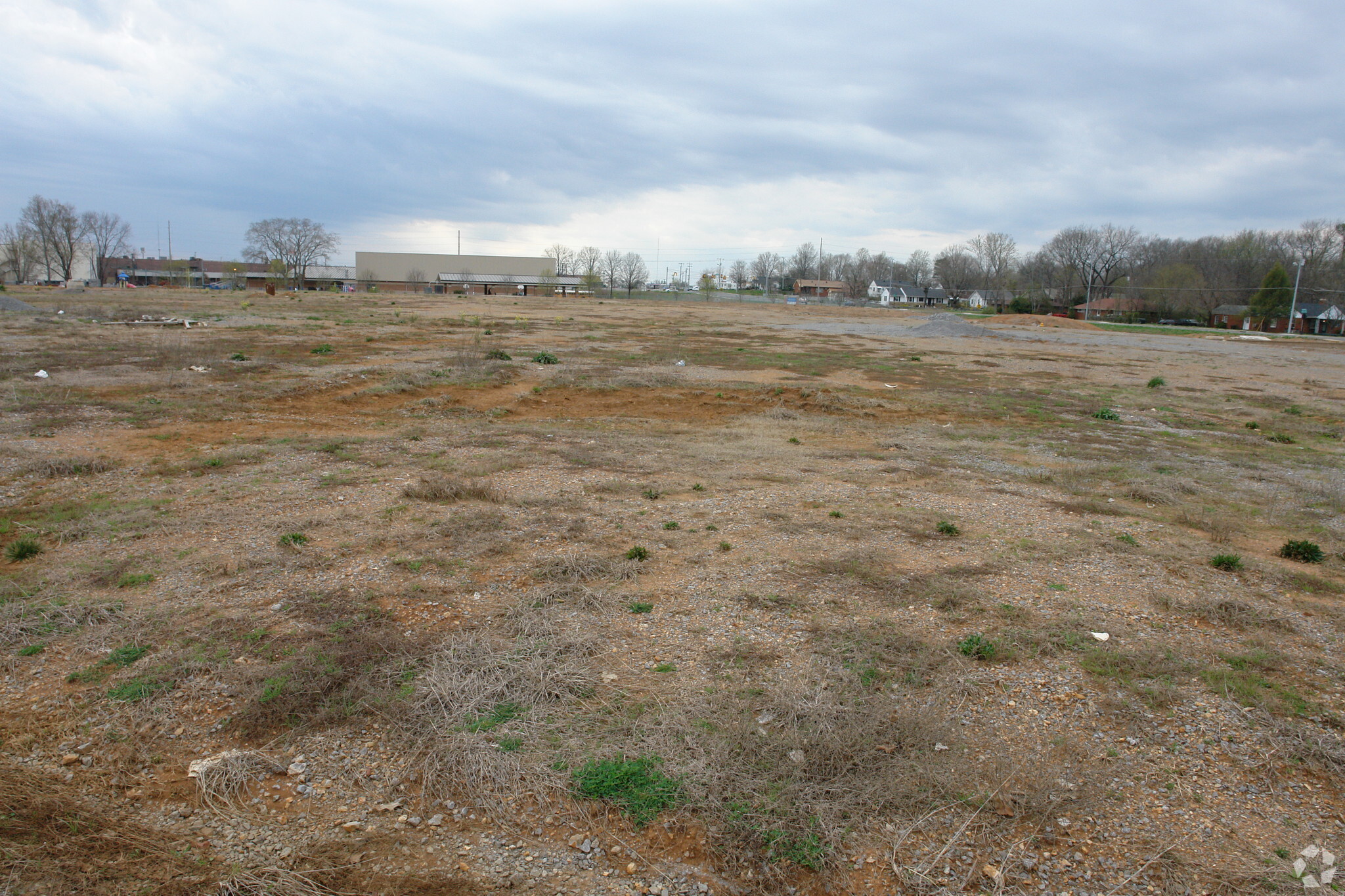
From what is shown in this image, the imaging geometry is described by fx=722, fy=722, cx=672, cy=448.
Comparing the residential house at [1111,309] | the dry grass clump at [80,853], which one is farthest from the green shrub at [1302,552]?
the residential house at [1111,309]

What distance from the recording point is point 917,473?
11.9 metres

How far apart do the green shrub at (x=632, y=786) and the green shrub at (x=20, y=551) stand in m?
6.32

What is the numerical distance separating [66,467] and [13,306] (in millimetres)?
40177

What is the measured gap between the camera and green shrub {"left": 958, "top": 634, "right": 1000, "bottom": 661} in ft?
19.3

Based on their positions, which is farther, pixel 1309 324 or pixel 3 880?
pixel 1309 324

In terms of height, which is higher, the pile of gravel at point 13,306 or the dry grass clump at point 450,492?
the pile of gravel at point 13,306

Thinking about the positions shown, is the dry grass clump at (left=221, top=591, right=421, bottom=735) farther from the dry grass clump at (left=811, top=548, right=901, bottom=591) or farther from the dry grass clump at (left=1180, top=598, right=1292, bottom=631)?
the dry grass clump at (left=1180, top=598, right=1292, bottom=631)

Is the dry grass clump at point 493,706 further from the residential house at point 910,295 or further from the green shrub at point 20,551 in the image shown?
the residential house at point 910,295

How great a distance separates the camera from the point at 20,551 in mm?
6996

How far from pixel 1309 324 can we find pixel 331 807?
110488mm

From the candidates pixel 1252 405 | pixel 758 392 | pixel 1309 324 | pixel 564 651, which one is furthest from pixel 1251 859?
pixel 1309 324

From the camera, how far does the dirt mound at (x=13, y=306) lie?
122 feet

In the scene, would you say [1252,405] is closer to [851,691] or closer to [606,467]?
Answer: [606,467]

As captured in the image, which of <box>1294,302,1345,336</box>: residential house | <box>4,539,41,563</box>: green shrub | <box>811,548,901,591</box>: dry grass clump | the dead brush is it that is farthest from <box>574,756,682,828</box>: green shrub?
<box>1294,302,1345,336</box>: residential house
